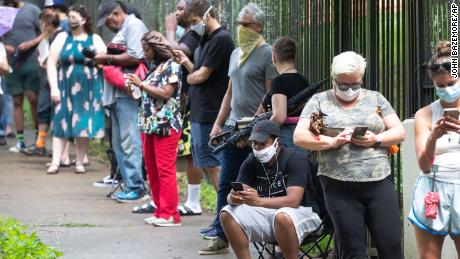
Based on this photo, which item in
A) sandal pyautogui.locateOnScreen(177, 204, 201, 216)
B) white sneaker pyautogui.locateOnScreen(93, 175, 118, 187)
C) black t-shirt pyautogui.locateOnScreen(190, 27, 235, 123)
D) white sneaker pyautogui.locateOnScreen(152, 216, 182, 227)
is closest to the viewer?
black t-shirt pyautogui.locateOnScreen(190, 27, 235, 123)

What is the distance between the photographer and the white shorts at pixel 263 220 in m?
7.52

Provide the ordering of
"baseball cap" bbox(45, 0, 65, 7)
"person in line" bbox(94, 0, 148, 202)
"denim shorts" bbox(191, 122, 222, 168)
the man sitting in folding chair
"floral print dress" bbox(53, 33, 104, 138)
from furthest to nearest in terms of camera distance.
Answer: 1. "baseball cap" bbox(45, 0, 65, 7)
2. "floral print dress" bbox(53, 33, 104, 138)
3. "person in line" bbox(94, 0, 148, 202)
4. "denim shorts" bbox(191, 122, 222, 168)
5. the man sitting in folding chair

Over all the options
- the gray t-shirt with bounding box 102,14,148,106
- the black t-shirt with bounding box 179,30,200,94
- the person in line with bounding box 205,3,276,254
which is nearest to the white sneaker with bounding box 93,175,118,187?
the gray t-shirt with bounding box 102,14,148,106

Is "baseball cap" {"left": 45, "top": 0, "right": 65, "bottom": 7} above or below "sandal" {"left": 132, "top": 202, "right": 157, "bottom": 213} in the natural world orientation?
above

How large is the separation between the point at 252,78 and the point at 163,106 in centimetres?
144

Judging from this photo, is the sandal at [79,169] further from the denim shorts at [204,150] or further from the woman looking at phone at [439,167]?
the woman looking at phone at [439,167]

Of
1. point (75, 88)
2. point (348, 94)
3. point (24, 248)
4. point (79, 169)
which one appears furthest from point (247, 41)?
point (79, 169)

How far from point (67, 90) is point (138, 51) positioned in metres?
2.26

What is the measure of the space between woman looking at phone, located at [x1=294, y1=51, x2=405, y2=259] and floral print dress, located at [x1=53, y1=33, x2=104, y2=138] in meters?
6.86

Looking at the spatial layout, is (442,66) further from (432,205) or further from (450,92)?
(432,205)

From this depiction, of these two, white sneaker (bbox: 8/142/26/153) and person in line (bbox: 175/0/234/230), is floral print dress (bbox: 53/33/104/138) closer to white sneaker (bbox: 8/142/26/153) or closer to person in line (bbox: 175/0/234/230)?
white sneaker (bbox: 8/142/26/153)

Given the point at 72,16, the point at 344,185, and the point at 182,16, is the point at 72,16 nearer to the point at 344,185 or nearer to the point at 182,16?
the point at 182,16

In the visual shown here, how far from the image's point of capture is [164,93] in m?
9.88

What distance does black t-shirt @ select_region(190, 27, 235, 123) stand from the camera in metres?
9.48
